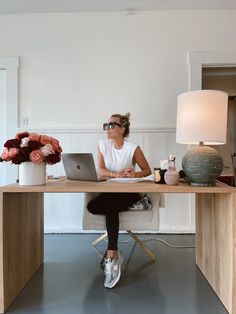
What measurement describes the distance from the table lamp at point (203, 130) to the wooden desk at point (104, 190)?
9cm

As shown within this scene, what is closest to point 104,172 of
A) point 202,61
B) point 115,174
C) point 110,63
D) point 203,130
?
point 115,174

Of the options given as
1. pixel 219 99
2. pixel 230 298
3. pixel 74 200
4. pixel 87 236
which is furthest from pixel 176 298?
pixel 74 200

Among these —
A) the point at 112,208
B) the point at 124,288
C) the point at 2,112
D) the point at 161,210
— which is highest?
the point at 2,112

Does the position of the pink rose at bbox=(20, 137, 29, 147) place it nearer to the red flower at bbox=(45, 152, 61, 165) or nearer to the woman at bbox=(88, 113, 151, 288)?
the red flower at bbox=(45, 152, 61, 165)

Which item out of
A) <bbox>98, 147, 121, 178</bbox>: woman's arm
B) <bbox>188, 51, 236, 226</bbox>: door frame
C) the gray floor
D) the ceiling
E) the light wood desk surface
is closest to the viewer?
the light wood desk surface

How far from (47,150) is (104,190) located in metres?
0.42

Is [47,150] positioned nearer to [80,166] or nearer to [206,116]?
[80,166]

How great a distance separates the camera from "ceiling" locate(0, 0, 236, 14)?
2891mm

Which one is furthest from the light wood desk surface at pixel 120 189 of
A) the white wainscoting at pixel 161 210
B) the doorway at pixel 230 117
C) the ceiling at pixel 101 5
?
the doorway at pixel 230 117

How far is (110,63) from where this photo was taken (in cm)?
309

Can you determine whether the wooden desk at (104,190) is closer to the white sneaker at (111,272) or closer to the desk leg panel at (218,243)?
the desk leg panel at (218,243)

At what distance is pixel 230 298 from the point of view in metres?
1.51

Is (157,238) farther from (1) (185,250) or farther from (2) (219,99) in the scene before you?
(2) (219,99)

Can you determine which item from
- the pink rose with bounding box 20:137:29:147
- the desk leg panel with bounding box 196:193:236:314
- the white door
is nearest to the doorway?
the desk leg panel with bounding box 196:193:236:314
